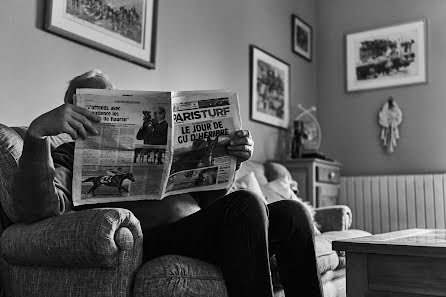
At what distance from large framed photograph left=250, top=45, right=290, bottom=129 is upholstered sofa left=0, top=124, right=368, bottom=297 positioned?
2331mm

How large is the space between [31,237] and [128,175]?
31cm

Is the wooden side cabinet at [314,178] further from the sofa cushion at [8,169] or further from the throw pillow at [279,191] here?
the sofa cushion at [8,169]

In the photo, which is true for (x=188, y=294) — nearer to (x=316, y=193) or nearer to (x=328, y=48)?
(x=316, y=193)

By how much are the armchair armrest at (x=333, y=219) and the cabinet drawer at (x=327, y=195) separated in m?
0.72

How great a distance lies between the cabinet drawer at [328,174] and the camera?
369 cm

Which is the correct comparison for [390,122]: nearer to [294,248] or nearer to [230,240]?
[294,248]

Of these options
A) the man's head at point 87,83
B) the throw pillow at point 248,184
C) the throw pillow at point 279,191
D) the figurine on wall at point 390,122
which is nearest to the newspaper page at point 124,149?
the man's head at point 87,83

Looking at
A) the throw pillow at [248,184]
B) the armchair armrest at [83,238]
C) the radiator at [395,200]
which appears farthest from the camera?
the radiator at [395,200]

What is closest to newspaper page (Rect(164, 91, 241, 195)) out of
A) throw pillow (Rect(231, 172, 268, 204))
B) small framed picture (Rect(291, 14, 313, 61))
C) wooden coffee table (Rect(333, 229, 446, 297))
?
wooden coffee table (Rect(333, 229, 446, 297))

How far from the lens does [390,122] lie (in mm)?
4148

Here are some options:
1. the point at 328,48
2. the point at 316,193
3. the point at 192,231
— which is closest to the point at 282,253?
Answer: the point at 192,231

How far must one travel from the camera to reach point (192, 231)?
1.44 meters

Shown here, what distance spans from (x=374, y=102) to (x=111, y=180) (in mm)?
3212

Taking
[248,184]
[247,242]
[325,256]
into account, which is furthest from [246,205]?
[248,184]
